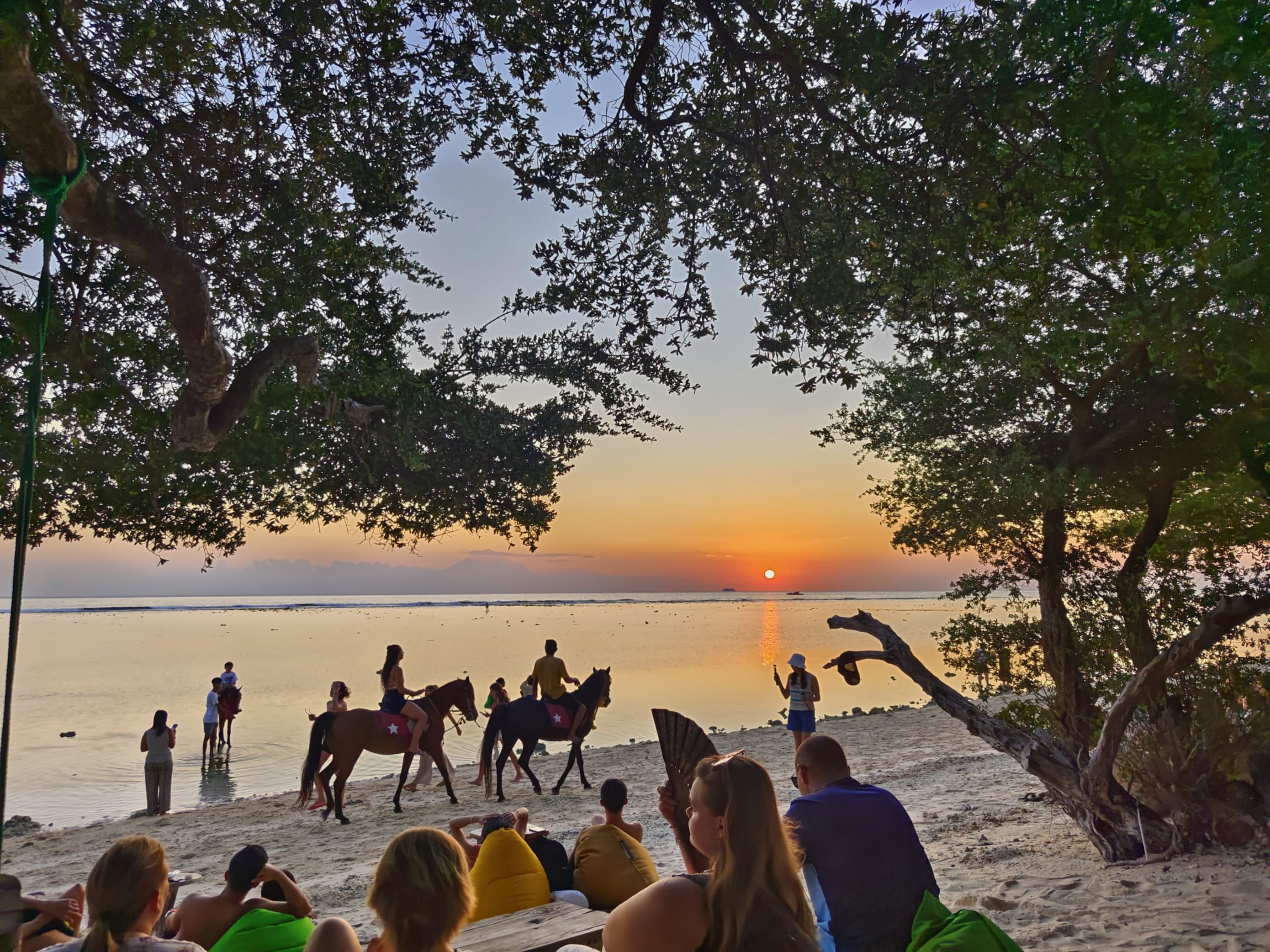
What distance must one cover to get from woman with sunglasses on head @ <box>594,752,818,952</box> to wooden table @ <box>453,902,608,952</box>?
87 centimetres

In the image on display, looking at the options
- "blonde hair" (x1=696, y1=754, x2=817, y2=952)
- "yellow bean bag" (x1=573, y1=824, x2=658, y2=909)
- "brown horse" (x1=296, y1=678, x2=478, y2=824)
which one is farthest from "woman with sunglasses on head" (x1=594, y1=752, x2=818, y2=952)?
"brown horse" (x1=296, y1=678, x2=478, y2=824)

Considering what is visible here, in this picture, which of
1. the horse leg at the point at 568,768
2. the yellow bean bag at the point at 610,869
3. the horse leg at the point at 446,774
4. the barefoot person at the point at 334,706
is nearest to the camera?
the yellow bean bag at the point at 610,869

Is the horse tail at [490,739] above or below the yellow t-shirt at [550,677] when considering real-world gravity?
below

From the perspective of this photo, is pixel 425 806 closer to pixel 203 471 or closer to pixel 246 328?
pixel 203 471

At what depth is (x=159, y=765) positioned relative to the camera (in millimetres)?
11367

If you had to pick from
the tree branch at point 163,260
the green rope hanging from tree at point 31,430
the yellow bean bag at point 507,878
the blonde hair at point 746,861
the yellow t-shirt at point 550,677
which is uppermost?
the tree branch at point 163,260

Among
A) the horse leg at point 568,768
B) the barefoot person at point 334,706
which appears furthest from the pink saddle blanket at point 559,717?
the barefoot person at point 334,706

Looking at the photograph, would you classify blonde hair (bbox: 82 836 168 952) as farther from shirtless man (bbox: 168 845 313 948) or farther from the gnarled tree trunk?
the gnarled tree trunk

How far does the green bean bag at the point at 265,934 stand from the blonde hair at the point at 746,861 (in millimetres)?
1897

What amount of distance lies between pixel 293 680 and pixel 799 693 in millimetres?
23534

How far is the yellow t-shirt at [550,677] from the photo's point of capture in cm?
1305

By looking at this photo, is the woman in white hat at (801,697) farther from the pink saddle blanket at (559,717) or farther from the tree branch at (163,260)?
the tree branch at (163,260)

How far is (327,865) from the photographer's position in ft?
27.4

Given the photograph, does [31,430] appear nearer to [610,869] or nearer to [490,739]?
[610,869]
